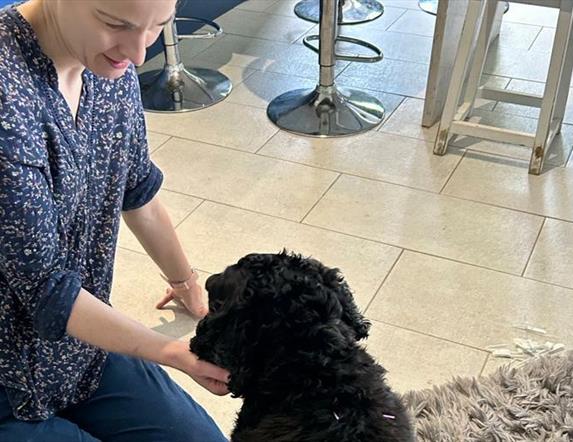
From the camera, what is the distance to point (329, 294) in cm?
114

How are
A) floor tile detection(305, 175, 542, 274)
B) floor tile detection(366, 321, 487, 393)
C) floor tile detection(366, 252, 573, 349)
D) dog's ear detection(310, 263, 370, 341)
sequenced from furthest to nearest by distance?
floor tile detection(305, 175, 542, 274) → floor tile detection(366, 252, 573, 349) → floor tile detection(366, 321, 487, 393) → dog's ear detection(310, 263, 370, 341)

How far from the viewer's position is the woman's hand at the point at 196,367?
119 centimetres

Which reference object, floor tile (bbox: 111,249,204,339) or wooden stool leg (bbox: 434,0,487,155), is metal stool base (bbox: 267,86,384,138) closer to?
wooden stool leg (bbox: 434,0,487,155)

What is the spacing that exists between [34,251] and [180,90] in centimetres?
230

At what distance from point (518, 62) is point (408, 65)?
527 millimetres

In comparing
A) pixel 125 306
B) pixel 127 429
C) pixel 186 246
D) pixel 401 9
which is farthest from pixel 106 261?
pixel 401 9

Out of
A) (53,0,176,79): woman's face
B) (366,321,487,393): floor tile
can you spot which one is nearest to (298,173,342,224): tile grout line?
(366,321,487,393): floor tile

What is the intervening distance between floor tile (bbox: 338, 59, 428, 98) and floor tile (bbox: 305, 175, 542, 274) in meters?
0.86

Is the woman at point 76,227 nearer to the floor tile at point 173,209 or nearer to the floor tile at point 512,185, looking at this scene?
the floor tile at point 173,209

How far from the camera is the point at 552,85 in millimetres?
2703

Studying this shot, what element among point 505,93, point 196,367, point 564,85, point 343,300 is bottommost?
point 505,93

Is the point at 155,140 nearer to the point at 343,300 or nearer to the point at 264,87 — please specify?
the point at 264,87

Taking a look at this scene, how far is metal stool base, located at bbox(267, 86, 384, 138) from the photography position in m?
3.10

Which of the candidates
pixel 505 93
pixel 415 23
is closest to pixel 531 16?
pixel 415 23
